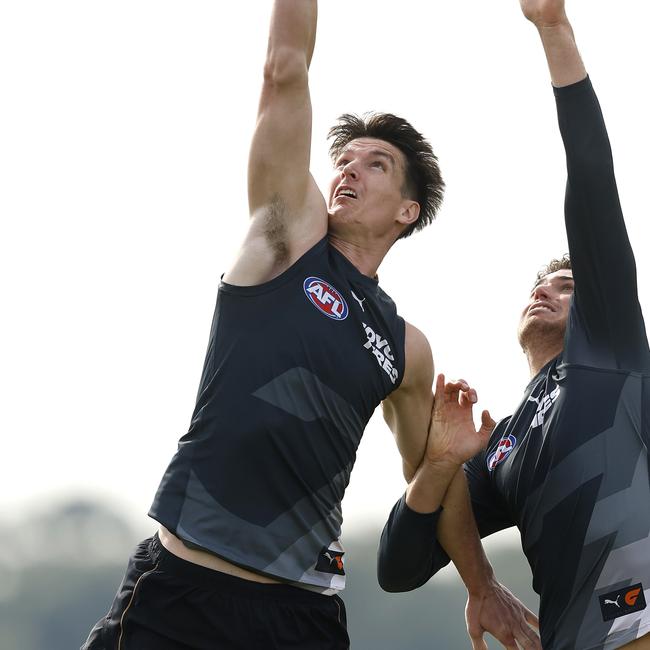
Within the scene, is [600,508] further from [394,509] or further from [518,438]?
[394,509]

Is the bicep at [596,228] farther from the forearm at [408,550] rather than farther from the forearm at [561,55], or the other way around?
the forearm at [408,550]

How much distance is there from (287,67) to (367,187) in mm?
1218

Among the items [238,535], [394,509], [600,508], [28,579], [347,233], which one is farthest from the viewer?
[28,579]

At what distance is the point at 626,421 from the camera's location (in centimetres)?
596

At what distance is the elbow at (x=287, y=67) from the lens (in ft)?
18.5

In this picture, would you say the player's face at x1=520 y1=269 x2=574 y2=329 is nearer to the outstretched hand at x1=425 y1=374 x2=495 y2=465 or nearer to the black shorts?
the outstretched hand at x1=425 y1=374 x2=495 y2=465

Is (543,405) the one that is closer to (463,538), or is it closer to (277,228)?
(463,538)

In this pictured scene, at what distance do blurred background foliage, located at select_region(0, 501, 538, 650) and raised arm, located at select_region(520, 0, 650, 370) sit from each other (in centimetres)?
2602

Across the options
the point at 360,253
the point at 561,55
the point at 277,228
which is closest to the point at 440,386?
the point at 360,253

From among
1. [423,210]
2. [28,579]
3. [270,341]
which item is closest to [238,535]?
[270,341]

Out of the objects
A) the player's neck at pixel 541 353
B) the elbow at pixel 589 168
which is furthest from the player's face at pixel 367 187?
the elbow at pixel 589 168

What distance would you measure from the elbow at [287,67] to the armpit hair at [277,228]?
526 mm

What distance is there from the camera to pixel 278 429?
5500 mm

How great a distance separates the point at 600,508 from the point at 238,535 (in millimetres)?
1769
